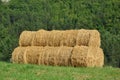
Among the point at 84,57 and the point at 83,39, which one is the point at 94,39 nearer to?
the point at 83,39

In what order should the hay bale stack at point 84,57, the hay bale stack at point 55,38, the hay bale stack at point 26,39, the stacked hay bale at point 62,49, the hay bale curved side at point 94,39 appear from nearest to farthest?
the hay bale stack at point 84,57
the stacked hay bale at point 62,49
the hay bale curved side at point 94,39
the hay bale stack at point 55,38
the hay bale stack at point 26,39

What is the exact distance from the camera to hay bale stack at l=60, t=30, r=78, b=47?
17719 mm

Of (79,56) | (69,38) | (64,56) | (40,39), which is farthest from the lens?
(40,39)

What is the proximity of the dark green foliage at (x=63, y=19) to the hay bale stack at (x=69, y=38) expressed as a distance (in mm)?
3627

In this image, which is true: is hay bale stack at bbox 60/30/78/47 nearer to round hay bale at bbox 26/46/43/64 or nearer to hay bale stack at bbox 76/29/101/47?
hay bale stack at bbox 76/29/101/47

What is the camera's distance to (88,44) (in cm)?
1722

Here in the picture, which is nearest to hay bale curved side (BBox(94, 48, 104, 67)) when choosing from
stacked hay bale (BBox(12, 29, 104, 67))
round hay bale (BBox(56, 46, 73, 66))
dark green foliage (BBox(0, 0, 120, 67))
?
stacked hay bale (BBox(12, 29, 104, 67))

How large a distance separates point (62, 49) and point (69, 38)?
71cm

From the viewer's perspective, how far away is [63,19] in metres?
27.0

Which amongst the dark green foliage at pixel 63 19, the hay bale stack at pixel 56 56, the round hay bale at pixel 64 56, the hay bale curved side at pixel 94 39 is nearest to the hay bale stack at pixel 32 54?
the hay bale stack at pixel 56 56

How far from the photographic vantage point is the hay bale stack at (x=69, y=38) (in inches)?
698

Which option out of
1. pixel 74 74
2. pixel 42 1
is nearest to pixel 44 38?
pixel 74 74

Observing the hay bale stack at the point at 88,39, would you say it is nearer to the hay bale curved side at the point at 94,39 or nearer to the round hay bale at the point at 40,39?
the hay bale curved side at the point at 94,39

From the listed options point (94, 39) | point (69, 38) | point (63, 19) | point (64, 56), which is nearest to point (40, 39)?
point (69, 38)
